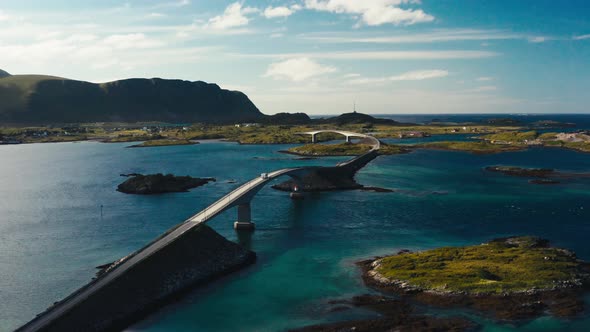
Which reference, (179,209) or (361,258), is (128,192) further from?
(361,258)

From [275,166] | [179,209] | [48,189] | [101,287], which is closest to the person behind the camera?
[101,287]

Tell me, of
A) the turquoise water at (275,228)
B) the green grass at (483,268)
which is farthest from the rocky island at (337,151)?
the green grass at (483,268)

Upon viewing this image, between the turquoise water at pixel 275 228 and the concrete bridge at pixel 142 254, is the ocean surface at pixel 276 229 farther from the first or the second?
the concrete bridge at pixel 142 254

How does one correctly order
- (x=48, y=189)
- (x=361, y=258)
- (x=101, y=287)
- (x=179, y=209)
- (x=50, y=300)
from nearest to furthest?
(x=101, y=287) → (x=50, y=300) → (x=361, y=258) → (x=179, y=209) → (x=48, y=189)

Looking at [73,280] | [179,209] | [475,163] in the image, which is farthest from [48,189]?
[475,163]

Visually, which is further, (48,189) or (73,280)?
(48,189)

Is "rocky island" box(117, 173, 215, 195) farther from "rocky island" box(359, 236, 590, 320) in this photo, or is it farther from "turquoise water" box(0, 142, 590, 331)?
"rocky island" box(359, 236, 590, 320)
